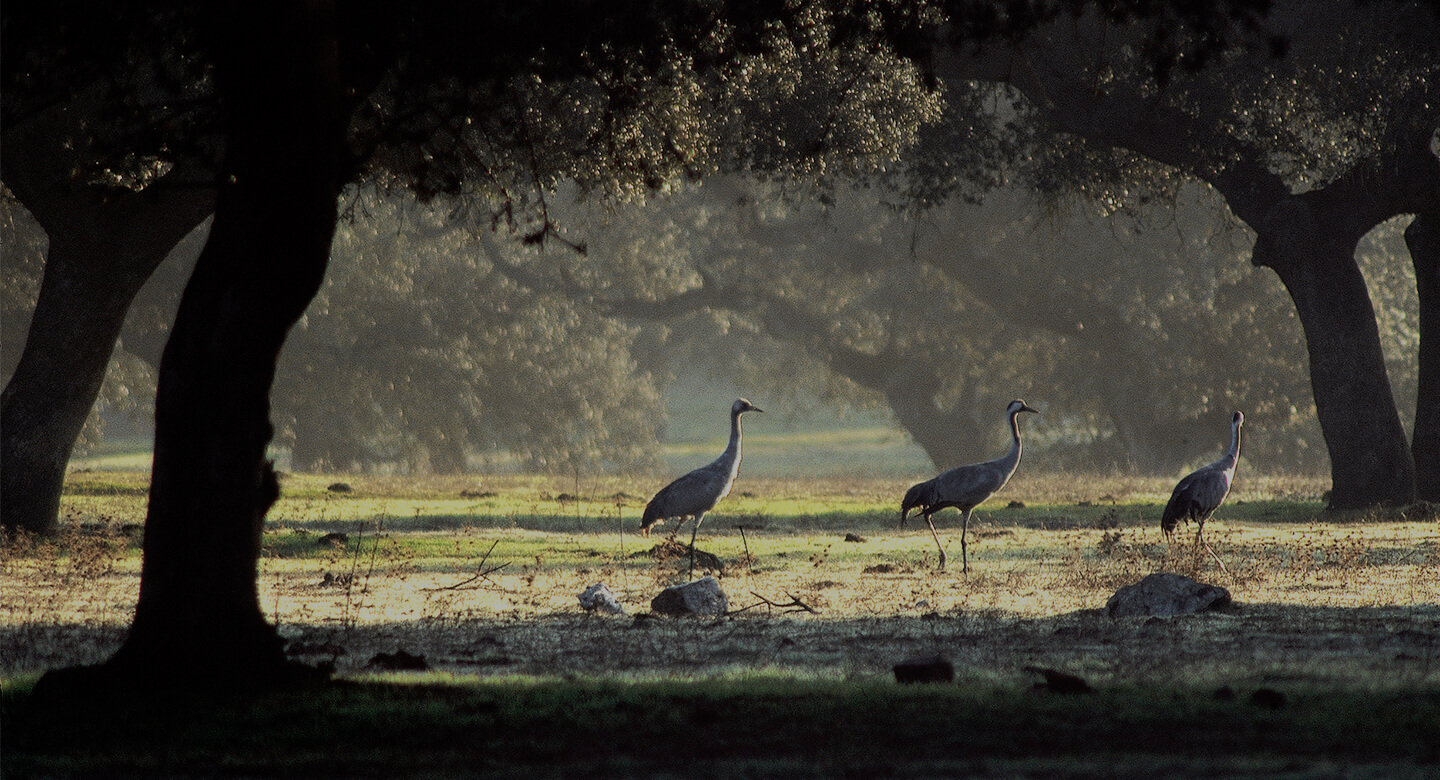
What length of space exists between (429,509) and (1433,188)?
16.6 metres

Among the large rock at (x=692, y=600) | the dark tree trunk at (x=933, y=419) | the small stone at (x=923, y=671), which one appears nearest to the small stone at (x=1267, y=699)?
the small stone at (x=923, y=671)

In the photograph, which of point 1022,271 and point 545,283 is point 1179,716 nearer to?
point 1022,271

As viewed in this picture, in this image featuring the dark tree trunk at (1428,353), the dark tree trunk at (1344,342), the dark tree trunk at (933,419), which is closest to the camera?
the dark tree trunk at (1428,353)

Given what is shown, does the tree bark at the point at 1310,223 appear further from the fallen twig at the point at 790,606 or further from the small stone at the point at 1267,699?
the small stone at the point at 1267,699

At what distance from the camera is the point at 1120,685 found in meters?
8.74

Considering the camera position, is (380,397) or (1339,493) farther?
(380,397)

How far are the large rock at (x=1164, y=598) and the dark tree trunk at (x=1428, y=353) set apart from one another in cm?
1316

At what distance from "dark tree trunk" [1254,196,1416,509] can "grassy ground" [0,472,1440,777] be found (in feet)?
7.40

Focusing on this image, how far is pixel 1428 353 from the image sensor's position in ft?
79.3

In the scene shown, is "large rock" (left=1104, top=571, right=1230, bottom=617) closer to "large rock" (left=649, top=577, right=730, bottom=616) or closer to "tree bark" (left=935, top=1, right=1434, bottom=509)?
"large rock" (left=649, top=577, right=730, bottom=616)

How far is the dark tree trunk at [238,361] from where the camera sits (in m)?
8.27

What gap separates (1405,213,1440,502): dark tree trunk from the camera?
23719mm

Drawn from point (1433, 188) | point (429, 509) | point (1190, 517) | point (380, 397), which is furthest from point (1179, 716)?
point (380, 397)

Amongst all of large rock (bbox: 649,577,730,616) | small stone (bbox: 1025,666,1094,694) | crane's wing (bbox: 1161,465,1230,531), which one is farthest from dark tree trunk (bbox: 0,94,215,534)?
small stone (bbox: 1025,666,1094,694)
